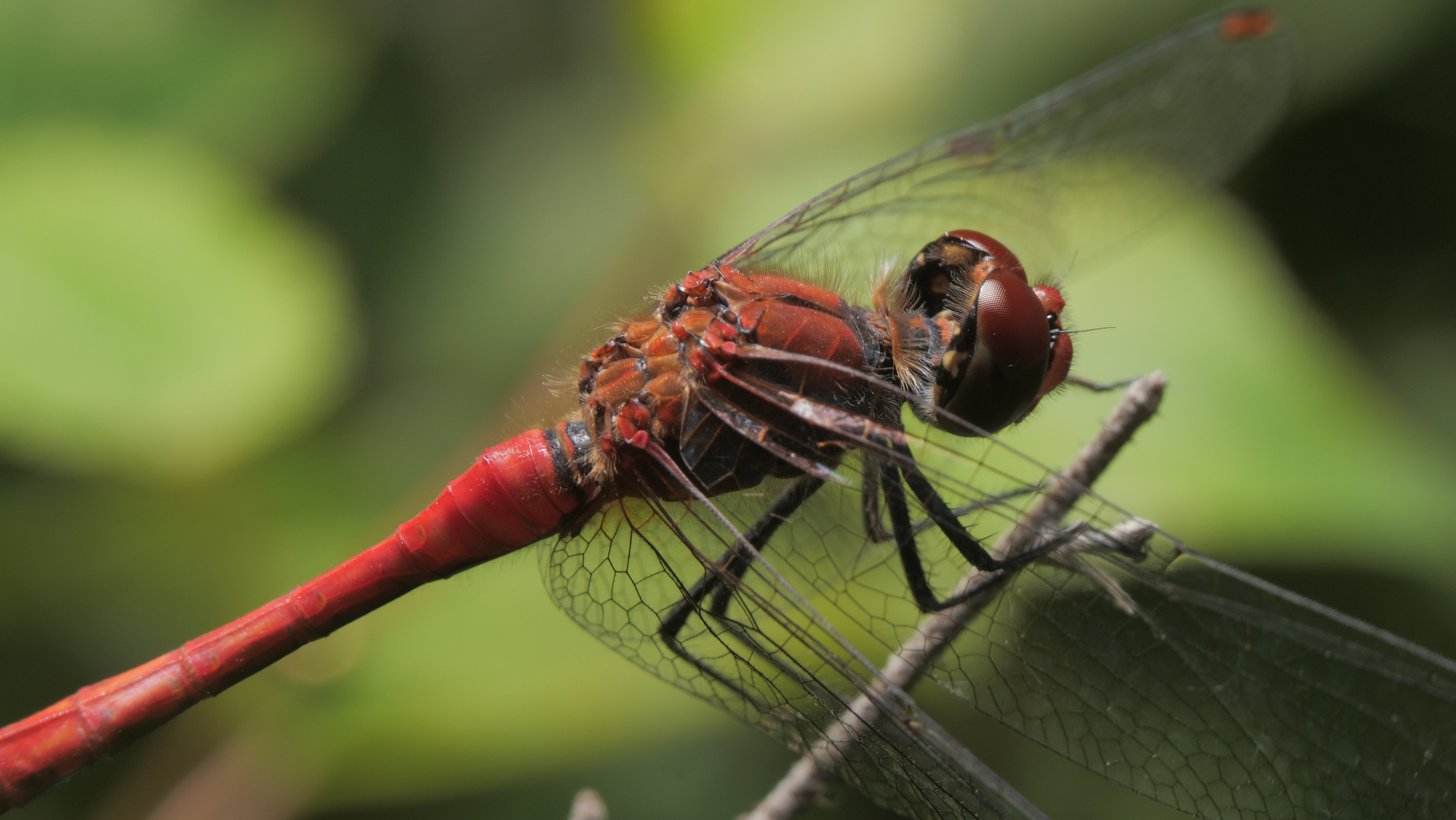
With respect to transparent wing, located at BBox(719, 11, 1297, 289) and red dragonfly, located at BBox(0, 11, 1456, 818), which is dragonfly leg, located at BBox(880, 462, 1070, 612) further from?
transparent wing, located at BBox(719, 11, 1297, 289)

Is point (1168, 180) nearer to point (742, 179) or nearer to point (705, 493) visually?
point (742, 179)

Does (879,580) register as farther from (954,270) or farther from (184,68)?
(184,68)

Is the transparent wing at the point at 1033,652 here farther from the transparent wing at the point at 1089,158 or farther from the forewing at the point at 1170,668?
the transparent wing at the point at 1089,158

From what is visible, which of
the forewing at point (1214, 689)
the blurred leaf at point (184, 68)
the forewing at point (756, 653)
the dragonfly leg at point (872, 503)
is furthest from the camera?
the blurred leaf at point (184, 68)

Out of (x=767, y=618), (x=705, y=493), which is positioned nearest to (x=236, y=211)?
(x=705, y=493)

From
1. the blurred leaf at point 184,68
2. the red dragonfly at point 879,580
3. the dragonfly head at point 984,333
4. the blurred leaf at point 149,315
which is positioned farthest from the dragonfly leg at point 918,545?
the blurred leaf at point 184,68
